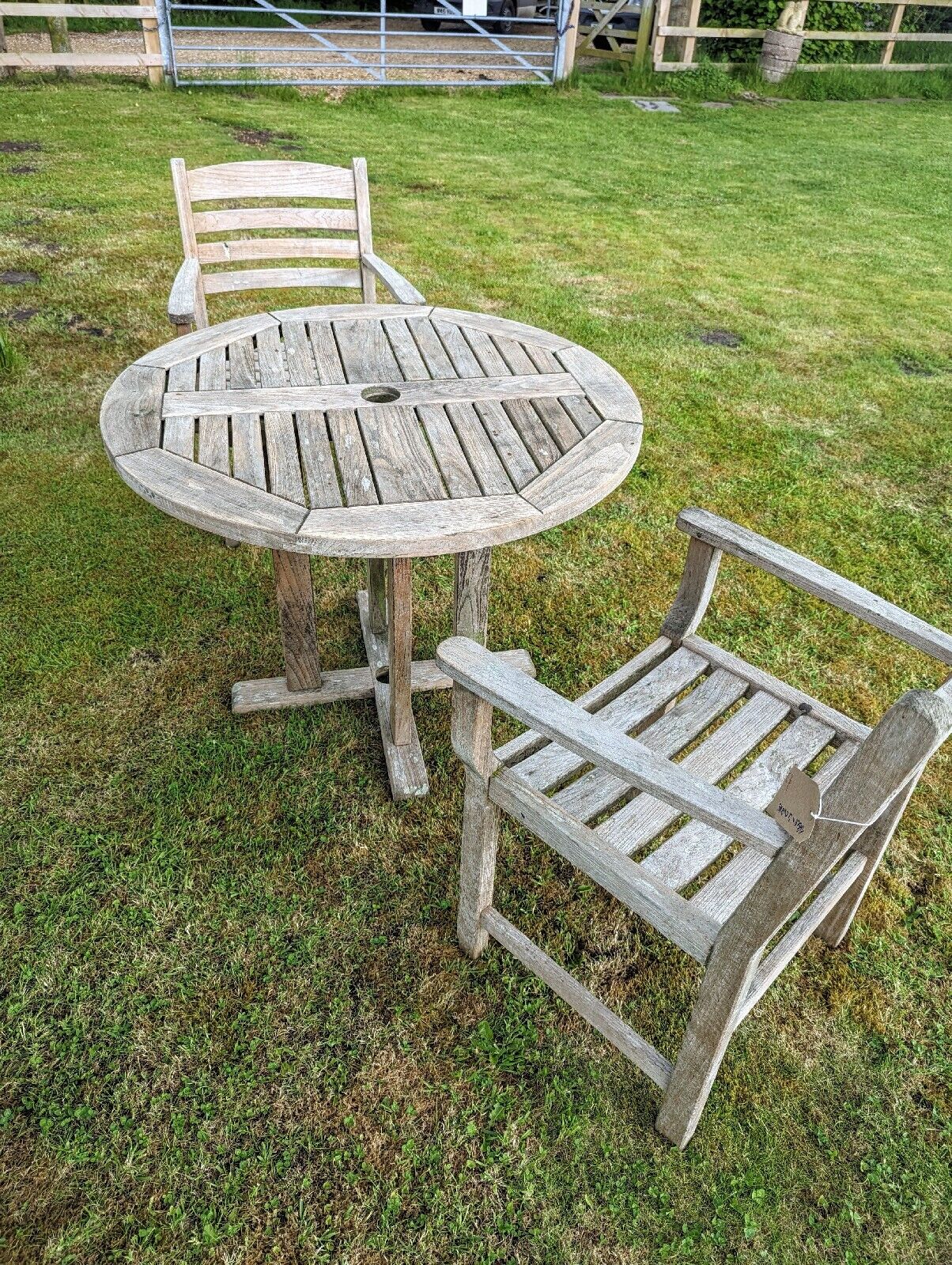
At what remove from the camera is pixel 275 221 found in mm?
3119

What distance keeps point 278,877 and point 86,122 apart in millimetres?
8128

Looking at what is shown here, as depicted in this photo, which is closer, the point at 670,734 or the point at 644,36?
the point at 670,734

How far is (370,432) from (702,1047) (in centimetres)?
135

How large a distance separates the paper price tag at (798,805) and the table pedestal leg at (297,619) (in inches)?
56.3

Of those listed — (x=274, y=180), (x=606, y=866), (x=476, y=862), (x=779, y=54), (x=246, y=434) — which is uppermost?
(x=779, y=54)

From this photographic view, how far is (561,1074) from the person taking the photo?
1.75 meters

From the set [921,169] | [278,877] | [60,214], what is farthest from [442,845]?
[921,169]

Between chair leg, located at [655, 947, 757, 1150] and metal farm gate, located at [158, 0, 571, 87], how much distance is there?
8.97 m

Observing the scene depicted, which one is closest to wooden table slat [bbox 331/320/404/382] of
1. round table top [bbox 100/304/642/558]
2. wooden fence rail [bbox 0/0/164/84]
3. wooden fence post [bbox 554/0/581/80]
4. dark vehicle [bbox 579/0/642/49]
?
round table top [bbox 100/304/642/558]

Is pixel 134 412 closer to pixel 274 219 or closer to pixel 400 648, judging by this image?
pixel 400 648

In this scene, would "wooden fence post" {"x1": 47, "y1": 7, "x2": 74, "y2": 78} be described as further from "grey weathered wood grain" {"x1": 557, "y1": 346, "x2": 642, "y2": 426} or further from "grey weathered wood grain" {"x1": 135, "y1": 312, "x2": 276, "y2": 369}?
"grey weathered wood grain" {"x1": 557, "y1": 346, "x2": 642, "y2": 426}

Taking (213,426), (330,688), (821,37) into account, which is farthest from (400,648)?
(821,37)

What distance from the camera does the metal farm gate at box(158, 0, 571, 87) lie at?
8.88 m

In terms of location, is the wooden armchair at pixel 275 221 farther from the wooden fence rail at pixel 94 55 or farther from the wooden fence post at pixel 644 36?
the wooden fence post at pixel 644 36
